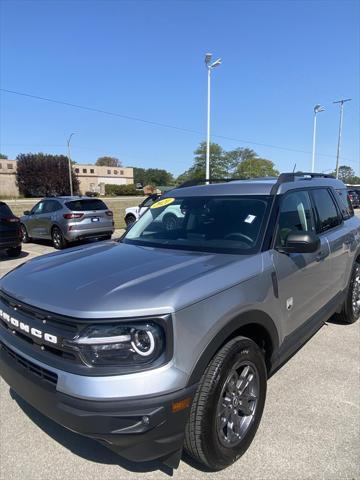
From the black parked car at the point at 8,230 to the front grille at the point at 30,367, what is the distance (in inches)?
305

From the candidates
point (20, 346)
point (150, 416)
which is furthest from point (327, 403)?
point (20, 346)

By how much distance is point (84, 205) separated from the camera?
1204cm

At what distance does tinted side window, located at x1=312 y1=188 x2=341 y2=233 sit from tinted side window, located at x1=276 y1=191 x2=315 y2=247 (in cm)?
22

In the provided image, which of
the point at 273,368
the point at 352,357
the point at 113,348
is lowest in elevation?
the point at 352,357

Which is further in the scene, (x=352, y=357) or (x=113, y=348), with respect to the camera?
(x=352, y=357)

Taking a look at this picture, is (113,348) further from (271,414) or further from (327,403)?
(327,403)

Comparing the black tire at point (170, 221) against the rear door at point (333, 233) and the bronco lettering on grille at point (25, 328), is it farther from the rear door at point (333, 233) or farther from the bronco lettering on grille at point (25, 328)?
the bronco lettering on grille at point (25, 328)

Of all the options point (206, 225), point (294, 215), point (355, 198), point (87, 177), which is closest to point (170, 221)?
point (206, 225)

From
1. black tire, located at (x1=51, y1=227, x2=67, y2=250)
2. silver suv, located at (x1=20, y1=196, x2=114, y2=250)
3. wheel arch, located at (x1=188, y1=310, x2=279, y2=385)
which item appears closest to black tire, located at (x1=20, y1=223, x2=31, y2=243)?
silver suv, located at (x1=20, y1=196, x2=114, y2=250)

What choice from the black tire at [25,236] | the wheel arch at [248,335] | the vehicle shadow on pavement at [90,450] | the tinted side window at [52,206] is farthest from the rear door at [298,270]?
the black tire at [25,236]

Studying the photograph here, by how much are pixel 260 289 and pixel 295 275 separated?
612 mm

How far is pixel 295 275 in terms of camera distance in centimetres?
308

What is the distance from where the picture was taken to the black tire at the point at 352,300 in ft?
15.8

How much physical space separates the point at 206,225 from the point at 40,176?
7881cm
